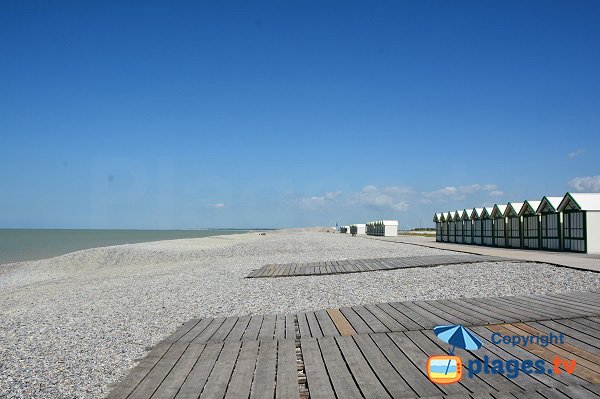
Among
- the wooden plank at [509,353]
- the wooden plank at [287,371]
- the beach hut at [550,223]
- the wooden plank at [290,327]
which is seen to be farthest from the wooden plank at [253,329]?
the beach hut at [550,223]

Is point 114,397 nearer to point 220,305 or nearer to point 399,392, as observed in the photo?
point 399,392

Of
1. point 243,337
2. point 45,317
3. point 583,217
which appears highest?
point 583,217

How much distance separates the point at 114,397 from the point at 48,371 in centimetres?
247

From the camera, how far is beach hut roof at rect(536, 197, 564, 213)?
940 inches

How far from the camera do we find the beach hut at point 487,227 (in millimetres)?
31172

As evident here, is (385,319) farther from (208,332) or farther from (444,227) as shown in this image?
(444,227)

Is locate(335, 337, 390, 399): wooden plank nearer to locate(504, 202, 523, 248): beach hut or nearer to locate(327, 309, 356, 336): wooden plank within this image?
locate(327, 309, 356, 336): wooden plank

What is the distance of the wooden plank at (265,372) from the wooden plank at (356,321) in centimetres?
117

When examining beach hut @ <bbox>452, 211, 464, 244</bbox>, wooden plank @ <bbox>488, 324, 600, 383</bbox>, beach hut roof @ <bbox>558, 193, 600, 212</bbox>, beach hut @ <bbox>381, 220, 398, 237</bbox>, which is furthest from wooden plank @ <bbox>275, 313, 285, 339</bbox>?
beach hut @ <bbox>381, 220, 398, 237</bbox>

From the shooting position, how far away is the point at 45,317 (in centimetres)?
1017

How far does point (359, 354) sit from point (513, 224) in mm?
26603

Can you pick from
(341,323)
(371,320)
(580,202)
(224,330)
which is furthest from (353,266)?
(580,202)

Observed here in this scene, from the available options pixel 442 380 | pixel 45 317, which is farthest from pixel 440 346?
pixel 45 317

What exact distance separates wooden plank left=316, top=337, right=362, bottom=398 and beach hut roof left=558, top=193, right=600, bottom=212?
811 inches
